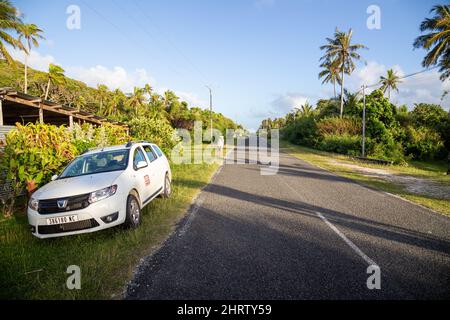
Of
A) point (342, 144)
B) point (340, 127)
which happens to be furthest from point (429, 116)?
point (342, 144)

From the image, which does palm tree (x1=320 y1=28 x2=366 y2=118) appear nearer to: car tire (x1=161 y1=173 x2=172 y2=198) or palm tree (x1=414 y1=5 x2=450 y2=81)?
palm tree (x1=414 y1=5 x2=450 y2=81)

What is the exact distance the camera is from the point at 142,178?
18.9 ft

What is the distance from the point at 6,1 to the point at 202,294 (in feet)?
94.2

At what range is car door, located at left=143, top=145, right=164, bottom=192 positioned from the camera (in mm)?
6545

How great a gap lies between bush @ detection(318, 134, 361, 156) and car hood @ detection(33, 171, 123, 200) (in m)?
25.8

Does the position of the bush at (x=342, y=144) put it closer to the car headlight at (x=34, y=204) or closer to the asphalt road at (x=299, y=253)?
the asphalt road at (x=299, y=253)

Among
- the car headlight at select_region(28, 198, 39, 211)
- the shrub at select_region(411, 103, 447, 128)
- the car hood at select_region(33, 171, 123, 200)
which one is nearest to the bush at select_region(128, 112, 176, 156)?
the car hood at select_region(33, 171, 123, 200)

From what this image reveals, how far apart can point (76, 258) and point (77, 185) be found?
1.35 meters

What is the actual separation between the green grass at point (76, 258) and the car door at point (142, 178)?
1.87 feet

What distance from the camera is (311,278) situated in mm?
3312

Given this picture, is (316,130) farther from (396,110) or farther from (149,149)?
(149,149)

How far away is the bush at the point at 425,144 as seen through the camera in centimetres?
2656

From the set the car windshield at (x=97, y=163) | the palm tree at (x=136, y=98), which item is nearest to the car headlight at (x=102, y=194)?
the car windshield at (x=97, y=163)
